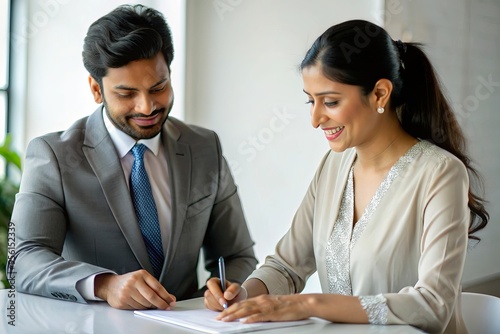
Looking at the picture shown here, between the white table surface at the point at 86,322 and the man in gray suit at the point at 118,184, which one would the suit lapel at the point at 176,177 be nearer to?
the man in gray suit at the point at 118,184

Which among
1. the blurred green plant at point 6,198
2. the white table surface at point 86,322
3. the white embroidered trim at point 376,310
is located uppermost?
the white embroidered trim at point 376,310

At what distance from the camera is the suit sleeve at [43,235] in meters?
2.29

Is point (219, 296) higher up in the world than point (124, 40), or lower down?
lower down

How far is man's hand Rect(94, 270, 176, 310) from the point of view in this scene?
212 cm

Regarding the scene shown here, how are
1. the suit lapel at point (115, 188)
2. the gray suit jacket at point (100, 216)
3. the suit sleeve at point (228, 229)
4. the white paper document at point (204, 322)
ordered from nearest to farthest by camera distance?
the white paper document at point (204, 322), the gray suit jacket at point (100, 216), the suit lapel at point (115, 188), the suit sleeve at point (228, 229)

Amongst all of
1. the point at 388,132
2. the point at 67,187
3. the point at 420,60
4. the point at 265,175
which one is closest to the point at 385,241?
the point at 388,132

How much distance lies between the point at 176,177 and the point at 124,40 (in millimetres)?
517

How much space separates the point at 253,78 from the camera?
459 cm

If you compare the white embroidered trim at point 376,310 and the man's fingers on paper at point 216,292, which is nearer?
the white embroidered trim at point 376,310

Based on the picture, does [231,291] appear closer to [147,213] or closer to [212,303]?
[212,303]

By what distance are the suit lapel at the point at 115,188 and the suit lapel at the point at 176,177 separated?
4.2 inches

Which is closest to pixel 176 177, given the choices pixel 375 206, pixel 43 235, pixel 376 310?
pixel 43 235

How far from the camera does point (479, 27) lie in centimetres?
394

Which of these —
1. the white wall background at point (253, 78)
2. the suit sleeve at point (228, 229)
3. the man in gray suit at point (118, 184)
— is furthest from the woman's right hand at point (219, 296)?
the white wall background at point (253, 78)
